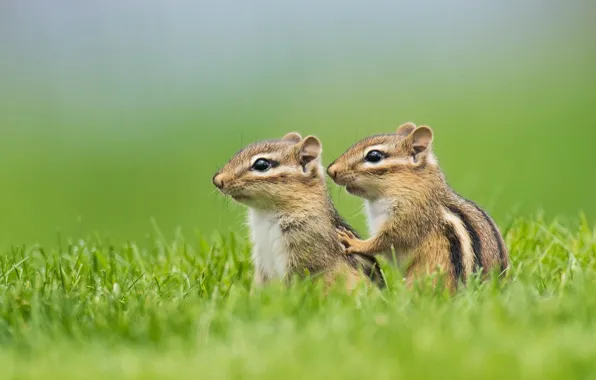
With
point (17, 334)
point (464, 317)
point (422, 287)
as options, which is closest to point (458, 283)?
point (422, 287)

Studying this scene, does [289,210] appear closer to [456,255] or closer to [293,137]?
[293,137]

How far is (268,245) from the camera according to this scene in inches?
278

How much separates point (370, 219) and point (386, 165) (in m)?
0.41

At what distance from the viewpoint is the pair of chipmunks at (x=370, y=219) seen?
701 cm

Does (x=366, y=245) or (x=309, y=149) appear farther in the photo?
(x=309, y=149)

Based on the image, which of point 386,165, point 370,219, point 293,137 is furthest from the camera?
point 293,137

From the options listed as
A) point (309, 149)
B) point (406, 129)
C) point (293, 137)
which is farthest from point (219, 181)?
point (406, 129)

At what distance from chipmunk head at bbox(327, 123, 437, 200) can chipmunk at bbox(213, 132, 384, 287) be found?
0.65 feet

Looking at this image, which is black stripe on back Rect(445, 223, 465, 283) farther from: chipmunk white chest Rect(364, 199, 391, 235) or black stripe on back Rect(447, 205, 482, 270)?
chipmunk white chest Rect(364, 199, 391, 235)

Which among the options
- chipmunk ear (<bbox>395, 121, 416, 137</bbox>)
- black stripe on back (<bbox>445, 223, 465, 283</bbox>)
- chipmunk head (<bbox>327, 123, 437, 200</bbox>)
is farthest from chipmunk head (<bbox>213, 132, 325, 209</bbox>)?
black stripe on back (<bbox>445, 223, 465, 283</bbox>)

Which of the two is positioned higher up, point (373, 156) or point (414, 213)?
point (373, 156)

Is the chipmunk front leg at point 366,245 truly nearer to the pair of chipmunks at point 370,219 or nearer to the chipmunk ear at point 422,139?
the pair of chipmunks at point 370,219

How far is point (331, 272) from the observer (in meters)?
7.02

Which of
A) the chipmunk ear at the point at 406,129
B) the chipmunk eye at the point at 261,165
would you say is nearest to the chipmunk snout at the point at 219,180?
the chipmunk eye at the point at 261,165
